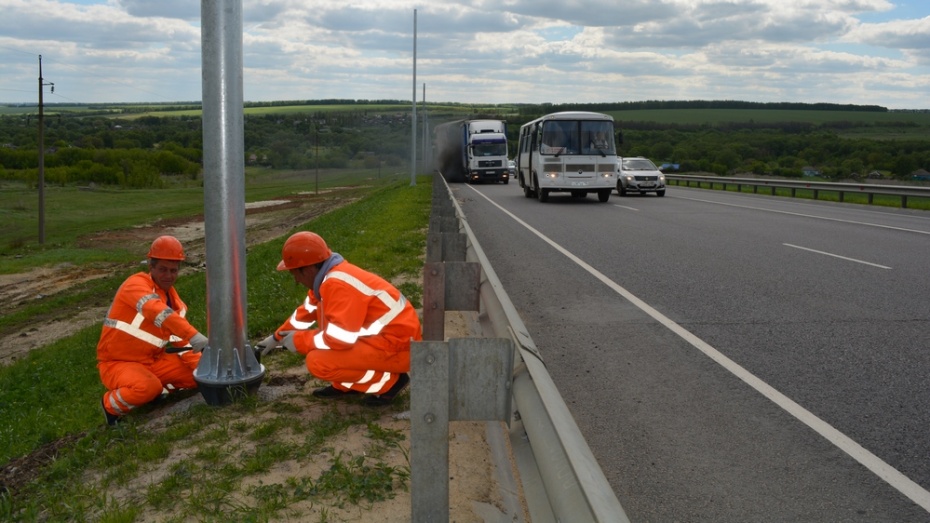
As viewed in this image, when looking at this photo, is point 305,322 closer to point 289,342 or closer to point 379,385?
point 289,342

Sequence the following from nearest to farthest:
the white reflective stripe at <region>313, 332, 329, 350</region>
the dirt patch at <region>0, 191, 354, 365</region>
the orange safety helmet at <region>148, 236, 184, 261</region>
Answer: the white reflective stripe at <region>313, 332, 329, 350</region>
the orange safety helmet at <region>148, 236, 184, 261</region>
the dirt patch at <region>0, 191, 354, 365</region>

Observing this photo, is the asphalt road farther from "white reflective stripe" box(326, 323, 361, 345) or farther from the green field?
the green field

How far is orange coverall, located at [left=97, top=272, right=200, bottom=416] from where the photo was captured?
21.5ft

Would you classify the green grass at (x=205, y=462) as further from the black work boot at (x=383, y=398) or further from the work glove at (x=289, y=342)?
the work glove at (x=289, y=342)

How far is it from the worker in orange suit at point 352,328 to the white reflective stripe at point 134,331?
142 centimetres

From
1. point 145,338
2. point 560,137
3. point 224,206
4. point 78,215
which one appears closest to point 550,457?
point 224,206

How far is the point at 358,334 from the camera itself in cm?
573

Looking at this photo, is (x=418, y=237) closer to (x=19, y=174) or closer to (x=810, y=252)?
(x=810, y=252)

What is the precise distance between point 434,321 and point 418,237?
1081 cm

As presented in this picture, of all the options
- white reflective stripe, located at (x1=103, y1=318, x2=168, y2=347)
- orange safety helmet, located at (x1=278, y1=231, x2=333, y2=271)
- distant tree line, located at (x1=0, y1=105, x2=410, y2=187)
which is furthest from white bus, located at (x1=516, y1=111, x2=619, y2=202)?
distant tree line, located at (x1=0, y1=105, x2=410, y2=187)

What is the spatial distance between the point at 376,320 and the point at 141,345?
7.33ft

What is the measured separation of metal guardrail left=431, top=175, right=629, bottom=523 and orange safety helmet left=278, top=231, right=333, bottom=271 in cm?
208

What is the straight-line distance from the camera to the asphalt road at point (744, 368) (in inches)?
177

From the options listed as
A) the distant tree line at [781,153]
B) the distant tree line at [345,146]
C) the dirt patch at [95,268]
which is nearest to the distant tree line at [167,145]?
the distant tree line at [345,146]
